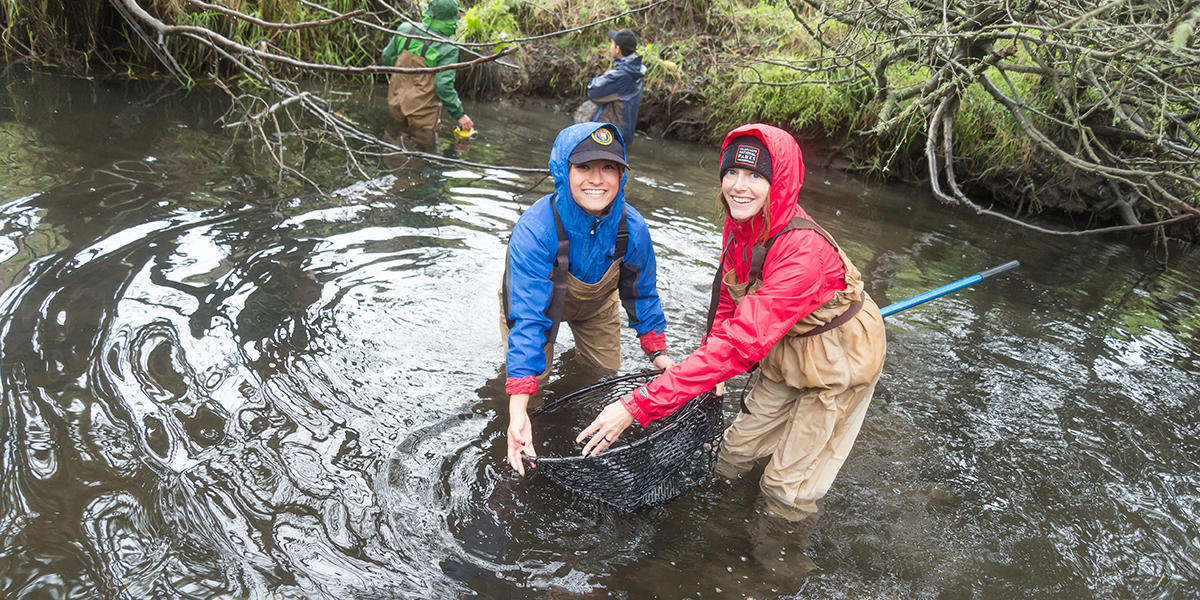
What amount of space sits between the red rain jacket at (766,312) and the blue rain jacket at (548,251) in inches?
19.8

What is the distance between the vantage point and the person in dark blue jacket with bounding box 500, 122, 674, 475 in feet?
9.02

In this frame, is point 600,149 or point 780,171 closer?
point 780,171

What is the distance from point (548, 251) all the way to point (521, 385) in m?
0.56

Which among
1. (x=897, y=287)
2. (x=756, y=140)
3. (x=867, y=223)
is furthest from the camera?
(x=867, y=223)

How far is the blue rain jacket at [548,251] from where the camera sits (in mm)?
2777

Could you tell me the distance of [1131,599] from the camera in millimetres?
2730

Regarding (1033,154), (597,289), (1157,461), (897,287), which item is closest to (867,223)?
(897,287)

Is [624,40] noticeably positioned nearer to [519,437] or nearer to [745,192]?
[745,192]

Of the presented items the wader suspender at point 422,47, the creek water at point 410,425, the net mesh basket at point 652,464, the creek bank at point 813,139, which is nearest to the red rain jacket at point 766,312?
the net mesh basket at point 652,464

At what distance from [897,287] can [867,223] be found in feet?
6.42

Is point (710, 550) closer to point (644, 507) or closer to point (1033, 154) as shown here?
point (644, 507)

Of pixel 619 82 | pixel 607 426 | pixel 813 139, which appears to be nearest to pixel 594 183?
pixel 607 426

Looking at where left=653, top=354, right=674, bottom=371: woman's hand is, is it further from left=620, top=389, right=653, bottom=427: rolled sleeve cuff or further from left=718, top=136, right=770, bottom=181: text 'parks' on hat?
left=718, top=136, right=770, bottom=181: text 'parks' on hat

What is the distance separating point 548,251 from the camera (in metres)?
2.92
